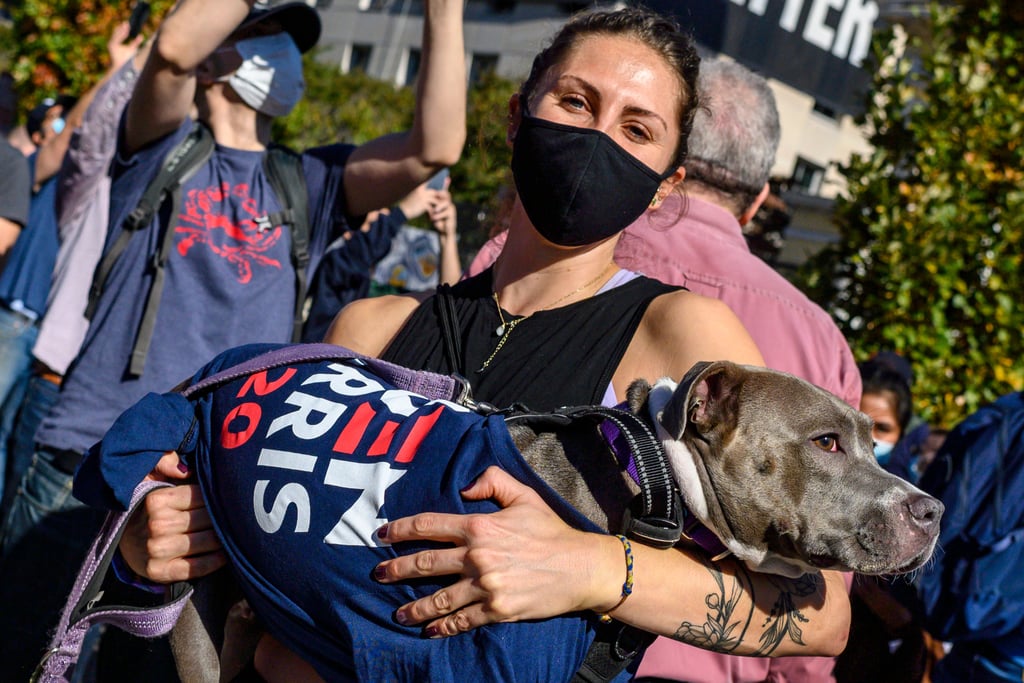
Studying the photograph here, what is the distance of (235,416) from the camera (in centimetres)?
231

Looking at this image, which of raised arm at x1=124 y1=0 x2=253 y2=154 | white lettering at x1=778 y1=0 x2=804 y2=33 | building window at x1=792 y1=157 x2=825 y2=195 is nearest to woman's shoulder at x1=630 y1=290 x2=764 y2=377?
raised arm at x1=124 y1=0 x2=253 y2=154

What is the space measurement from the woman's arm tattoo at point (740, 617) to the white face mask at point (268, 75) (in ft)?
9.44

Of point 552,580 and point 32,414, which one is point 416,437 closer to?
point 552,580

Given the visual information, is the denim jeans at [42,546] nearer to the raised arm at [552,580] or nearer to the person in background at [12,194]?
the person in background at [12,194]

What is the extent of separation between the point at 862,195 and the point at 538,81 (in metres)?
4.14

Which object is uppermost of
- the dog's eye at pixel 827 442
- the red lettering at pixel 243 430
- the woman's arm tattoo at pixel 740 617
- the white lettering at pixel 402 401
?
the dog's eye at pixel 827 442

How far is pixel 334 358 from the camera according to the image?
7.98 ft

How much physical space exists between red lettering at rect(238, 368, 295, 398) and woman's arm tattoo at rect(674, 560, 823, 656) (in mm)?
1045

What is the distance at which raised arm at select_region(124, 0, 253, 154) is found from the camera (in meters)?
3.47

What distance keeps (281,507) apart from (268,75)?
259cm

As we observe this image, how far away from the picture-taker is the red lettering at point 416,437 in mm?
2049

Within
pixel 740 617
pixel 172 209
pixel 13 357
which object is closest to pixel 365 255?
pixel 172 209

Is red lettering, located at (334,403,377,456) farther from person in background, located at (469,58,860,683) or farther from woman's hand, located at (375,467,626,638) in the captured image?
person in background, located at (469,58,860,683)

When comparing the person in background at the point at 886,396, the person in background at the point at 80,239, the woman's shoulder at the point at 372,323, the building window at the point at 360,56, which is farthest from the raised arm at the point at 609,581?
the building window at the point at 360,56
